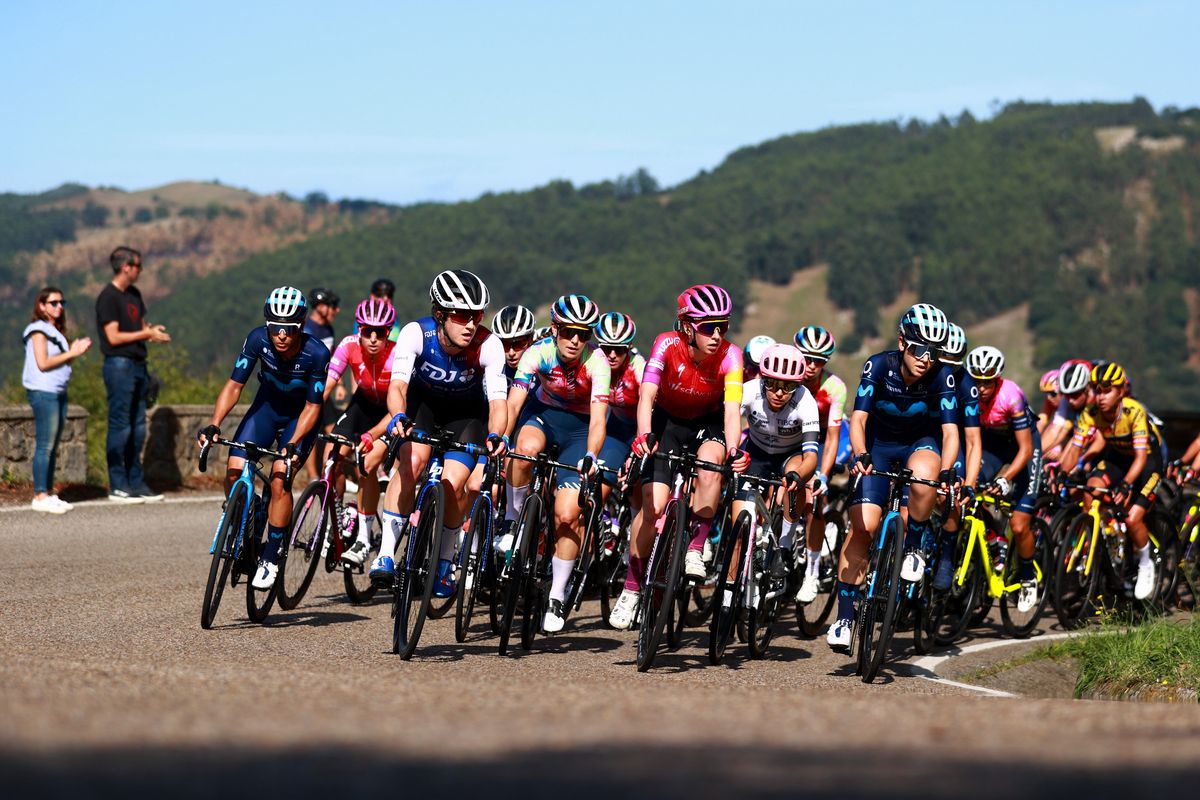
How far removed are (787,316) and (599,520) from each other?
19038 centimetres

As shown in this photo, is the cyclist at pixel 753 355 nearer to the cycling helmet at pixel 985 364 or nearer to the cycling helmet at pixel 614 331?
the cycling helmet at pixel 614 331

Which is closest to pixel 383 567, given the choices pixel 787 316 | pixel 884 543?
pixel 884 543

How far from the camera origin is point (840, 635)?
31.2 feet

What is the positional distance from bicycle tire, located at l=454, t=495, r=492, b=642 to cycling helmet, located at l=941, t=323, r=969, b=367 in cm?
286

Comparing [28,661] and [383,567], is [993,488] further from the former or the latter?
[28,661]

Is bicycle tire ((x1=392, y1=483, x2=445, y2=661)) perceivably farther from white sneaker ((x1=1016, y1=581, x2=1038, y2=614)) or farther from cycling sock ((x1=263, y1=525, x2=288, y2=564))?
white sneaker ((x1=1016, y1=581, x2=1038, y2=614))

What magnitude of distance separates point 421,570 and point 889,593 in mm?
2561

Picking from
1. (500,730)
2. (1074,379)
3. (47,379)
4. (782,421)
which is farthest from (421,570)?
(47,379)

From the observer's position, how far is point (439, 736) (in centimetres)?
526

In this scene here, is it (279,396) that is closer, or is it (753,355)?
(279,396)

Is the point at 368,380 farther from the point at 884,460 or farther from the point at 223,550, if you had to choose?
the point at 884,460

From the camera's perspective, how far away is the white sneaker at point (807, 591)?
11.2m

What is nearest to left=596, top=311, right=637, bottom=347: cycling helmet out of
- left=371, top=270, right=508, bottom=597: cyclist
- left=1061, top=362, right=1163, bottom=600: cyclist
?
left=371, top=270, right=508, bottom=597: cyclist

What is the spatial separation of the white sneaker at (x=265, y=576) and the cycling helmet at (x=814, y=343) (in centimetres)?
391
